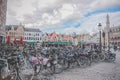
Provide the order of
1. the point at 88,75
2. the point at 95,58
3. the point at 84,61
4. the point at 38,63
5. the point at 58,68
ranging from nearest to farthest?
the point at 38,63 → the point at 88,75 → the point at 58,68 → the point at 84,61 → the point at 95,58

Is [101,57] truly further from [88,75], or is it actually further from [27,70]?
[27,70]

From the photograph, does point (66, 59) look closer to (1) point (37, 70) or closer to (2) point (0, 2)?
(1) point (37, 70)

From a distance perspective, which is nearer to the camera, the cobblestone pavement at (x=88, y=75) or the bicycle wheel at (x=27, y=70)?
the cobblestone pavement at (x=88, y=75)

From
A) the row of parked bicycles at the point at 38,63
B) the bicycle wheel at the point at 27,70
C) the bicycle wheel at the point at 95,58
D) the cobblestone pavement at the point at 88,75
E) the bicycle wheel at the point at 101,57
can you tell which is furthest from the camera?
the bicycle wheel at the point at 101,57

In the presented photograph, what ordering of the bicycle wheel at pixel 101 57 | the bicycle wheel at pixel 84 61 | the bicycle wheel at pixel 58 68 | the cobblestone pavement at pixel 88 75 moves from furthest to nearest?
the bicycle wheel at pixel 101 57, the bicycle wheel at pixel 84 61, the bicycle wheel at pixel 58 68, the cobblestone pavement at pixel 88 75

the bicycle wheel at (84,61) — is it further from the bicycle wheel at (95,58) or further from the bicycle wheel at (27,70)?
the bicycle wheel at (27,70)

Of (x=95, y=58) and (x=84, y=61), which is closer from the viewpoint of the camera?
(x=84, y=61)

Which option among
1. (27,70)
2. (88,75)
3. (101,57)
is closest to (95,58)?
(101,57)

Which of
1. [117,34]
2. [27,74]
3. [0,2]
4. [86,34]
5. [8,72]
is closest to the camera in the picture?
[8,72]

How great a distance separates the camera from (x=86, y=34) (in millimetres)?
126750

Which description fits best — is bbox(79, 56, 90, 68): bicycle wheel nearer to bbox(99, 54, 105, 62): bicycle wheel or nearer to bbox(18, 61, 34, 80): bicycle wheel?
bbox(99, 54, 105, 62): bicycle wheel

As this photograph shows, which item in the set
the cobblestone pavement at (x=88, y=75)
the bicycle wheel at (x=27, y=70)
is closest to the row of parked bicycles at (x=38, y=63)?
the bicycle wheel at (x=27, y=70)

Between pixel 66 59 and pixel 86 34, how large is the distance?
383 ft

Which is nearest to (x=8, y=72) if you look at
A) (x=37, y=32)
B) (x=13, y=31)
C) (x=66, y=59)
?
(x=66, y=59)
